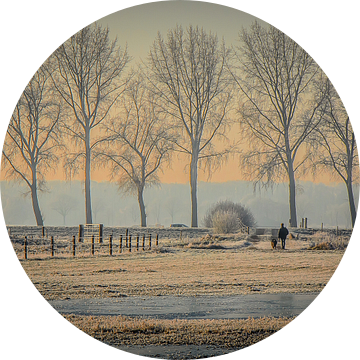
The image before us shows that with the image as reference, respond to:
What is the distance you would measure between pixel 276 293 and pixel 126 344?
12.5 feet

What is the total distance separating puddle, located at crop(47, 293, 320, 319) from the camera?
243 inches

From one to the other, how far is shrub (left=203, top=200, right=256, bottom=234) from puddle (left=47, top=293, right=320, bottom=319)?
11402mm

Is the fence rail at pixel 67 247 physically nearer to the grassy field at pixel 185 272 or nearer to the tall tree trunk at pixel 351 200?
the grassy field at pixel 185 272

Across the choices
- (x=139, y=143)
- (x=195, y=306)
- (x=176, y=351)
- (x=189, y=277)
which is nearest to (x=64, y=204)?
(x=139, y=143)

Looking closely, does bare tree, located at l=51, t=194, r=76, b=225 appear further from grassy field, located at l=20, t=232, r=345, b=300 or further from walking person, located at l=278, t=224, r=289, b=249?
walking person, located at l=278, t=224, r=289, b=249

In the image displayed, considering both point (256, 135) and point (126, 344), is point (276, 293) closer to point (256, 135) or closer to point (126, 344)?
point (126, 344)

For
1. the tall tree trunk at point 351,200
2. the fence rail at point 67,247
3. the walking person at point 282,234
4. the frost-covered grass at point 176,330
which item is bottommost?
the frost-covered grass at point 176,330

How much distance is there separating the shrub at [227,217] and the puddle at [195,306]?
11.4m

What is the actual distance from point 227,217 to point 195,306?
12684mm

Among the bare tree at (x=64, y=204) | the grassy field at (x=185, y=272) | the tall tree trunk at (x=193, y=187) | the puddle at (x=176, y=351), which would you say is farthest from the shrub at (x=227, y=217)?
the bare tree at (x=64, y=204)

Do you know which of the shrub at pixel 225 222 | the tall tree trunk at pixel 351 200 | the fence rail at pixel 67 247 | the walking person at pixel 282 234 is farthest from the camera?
the tall tree trunk at pixel 351 200

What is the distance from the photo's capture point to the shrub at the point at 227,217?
19.2 meters

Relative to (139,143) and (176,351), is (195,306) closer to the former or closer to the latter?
(176,351)

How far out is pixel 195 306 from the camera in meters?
6.76
